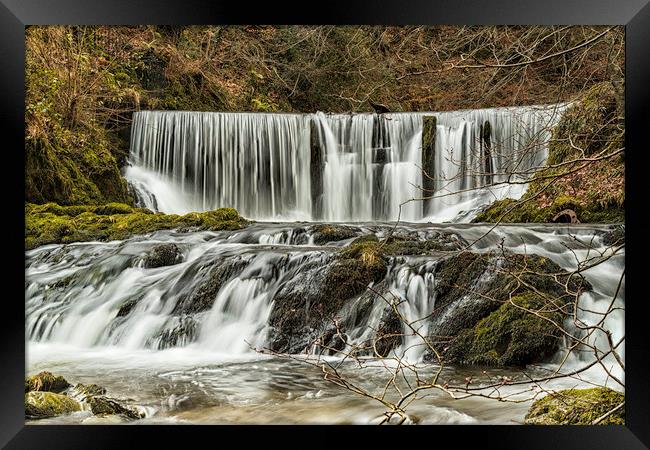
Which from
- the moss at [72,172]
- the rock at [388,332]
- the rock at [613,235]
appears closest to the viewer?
the rock at [388,332]

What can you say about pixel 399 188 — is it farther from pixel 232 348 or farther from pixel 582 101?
pixel 232 348

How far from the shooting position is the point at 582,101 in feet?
14.4

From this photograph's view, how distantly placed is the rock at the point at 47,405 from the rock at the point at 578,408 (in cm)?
218

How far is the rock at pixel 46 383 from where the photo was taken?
2.95m

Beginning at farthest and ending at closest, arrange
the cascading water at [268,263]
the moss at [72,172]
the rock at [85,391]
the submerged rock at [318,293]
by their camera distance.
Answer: the moss at [72,172] < the submerged rock at [318,293] < the cascading water at [268,263] < the rock at [85,391]

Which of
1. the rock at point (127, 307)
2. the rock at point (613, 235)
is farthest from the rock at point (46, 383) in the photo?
the rock at point (613, 235)

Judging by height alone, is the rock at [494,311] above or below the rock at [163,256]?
below

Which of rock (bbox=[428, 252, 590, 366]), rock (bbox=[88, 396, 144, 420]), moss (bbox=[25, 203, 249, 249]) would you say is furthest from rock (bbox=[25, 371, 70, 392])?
rock (bbox=[428, 252, 590, 366])

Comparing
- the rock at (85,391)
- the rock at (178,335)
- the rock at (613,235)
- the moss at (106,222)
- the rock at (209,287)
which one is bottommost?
the rock at (85,391)

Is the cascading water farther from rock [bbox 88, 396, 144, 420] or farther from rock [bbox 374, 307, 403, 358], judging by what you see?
rock [bbox 88, 396, 144, 420]

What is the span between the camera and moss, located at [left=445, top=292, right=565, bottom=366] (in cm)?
322

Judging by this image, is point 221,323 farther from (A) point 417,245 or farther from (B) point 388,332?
(A) point 417,245

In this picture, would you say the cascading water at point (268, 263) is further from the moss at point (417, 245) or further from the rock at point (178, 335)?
the moss at point (417, 245)
